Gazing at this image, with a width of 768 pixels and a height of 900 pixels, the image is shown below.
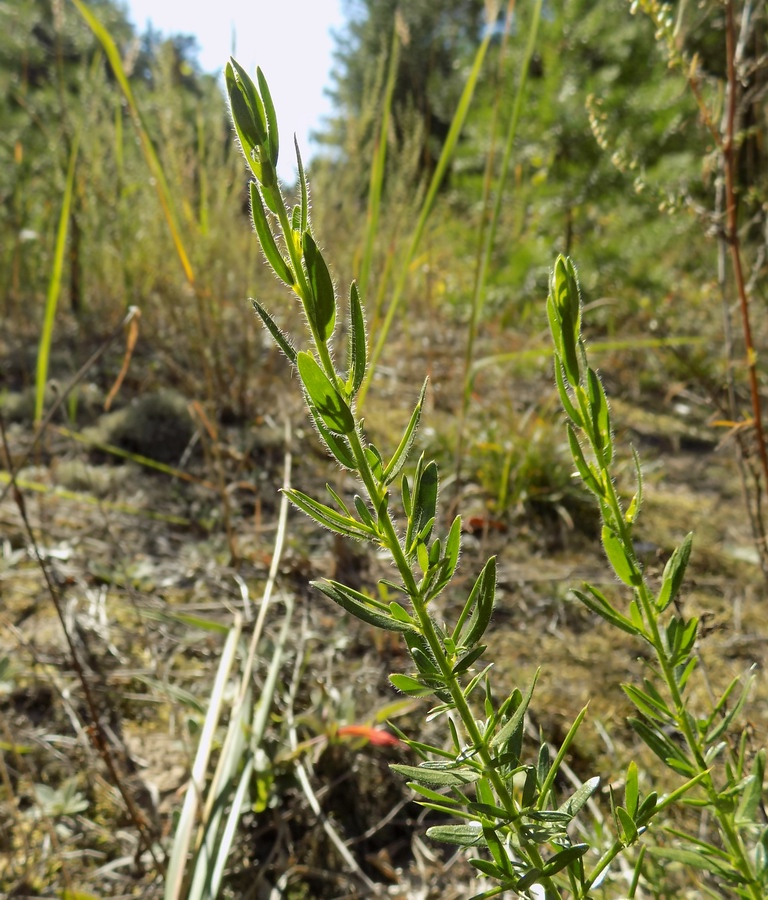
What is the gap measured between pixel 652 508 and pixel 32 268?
2.80m

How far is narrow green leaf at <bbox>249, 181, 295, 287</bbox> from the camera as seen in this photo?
0.30 metres

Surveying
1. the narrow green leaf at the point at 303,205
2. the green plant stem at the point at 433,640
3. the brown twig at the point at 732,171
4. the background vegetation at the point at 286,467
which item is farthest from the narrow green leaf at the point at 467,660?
the brown twig at the point at 732,171

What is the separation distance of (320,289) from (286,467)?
1.04 meters

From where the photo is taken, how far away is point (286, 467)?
133cm

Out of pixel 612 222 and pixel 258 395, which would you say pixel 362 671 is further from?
pixel 612 222

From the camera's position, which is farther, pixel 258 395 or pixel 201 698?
pixel 258 395

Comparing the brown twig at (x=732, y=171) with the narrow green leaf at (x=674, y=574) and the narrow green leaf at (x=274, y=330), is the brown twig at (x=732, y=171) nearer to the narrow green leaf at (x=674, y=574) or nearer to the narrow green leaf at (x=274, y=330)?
the narrow green leaf at (x=674, y=574)

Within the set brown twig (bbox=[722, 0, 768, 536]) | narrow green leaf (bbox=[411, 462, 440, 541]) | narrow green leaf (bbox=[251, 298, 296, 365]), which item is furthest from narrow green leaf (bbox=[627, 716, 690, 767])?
brown twig (bbox=[722, 0, 768, 536])

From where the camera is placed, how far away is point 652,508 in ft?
6.48

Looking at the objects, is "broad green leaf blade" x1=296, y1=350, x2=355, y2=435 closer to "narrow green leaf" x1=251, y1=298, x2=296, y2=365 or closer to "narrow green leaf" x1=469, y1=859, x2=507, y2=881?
"narrow green leaf" x1=251, y1=298, x2=296, y2=365

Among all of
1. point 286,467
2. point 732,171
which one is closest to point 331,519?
point 732,171

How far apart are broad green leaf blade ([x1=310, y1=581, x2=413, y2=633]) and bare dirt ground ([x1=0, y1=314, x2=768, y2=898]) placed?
0.67 ft

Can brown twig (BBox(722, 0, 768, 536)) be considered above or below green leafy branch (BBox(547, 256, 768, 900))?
above

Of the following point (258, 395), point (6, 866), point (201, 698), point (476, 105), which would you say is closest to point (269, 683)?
point (201, 698)
